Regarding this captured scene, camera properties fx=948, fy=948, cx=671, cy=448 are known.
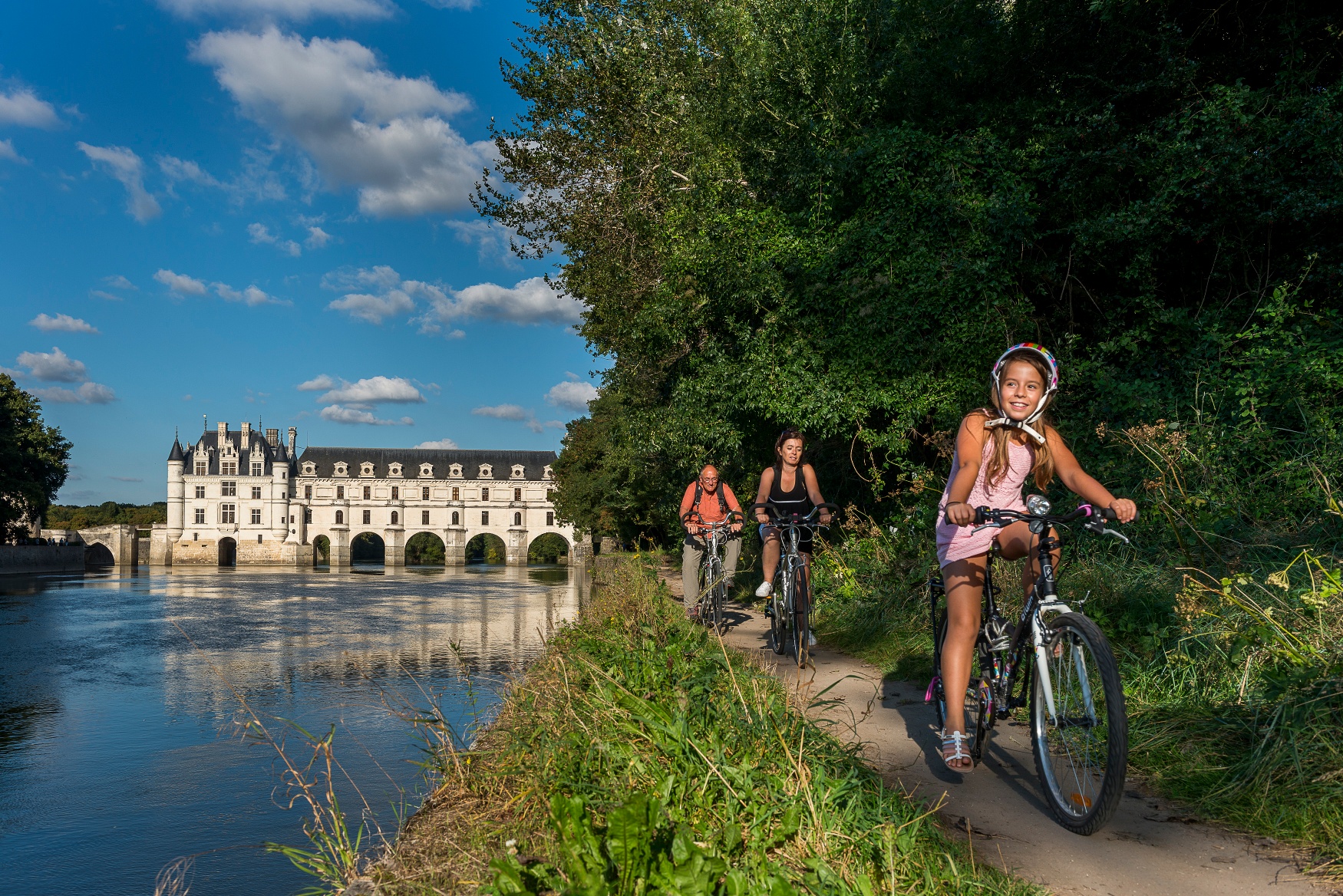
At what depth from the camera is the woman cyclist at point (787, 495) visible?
7777mm

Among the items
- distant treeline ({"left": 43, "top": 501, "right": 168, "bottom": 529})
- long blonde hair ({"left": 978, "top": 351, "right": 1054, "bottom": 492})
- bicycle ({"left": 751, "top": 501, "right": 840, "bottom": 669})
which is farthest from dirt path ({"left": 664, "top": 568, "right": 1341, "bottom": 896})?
distant treeline ({"left": 43, "top": 501, "right": 168, "bottom": 529})

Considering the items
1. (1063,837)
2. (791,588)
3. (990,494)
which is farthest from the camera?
(791,588)

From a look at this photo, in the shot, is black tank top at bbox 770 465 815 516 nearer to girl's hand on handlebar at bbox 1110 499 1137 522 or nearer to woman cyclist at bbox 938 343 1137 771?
woman cyclist at bbox 938 343 1137 771

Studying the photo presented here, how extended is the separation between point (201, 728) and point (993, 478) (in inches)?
266

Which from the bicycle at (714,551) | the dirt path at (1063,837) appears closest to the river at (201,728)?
the bicycle at (714,551)

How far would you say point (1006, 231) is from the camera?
11539mm

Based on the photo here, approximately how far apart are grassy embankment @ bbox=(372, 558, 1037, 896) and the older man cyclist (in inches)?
162

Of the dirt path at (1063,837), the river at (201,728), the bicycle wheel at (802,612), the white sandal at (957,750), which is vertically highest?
the bicycle wheel at (802,612)

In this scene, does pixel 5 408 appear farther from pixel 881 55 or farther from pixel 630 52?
pixel 881 55

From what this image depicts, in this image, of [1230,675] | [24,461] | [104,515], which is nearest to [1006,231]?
[1230,675]

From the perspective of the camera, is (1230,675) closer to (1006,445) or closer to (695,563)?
(1006,445)

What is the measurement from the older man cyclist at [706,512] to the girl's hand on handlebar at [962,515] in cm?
549

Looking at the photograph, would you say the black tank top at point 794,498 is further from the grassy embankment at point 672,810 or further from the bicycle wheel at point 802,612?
the grassy embankment at point 672,810

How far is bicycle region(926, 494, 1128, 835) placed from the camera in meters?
3.32
